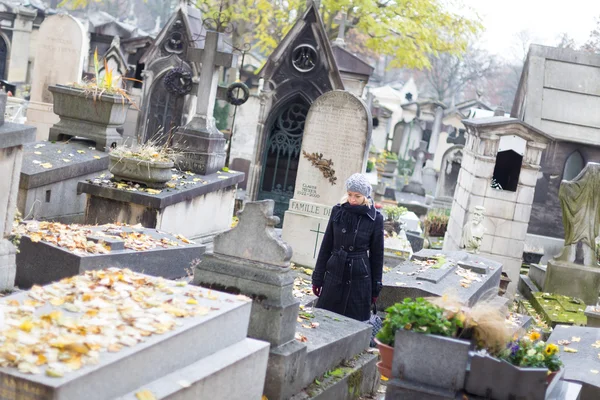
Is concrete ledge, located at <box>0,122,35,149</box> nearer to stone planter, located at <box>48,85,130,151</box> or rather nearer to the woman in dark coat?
the woman in dark coat

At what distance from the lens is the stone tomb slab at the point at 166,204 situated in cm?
1018

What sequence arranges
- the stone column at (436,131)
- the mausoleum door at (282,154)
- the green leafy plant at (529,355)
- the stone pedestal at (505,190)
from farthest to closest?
the stone column at (436,131) → the mausoleum door at (282,154) → the stone pedestal at (505,190) → the green leafy plant at (529,355)

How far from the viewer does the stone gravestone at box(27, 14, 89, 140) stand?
57.6ft

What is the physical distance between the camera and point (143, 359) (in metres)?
4.41

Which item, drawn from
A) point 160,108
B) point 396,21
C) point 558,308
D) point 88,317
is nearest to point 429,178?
point 396,21

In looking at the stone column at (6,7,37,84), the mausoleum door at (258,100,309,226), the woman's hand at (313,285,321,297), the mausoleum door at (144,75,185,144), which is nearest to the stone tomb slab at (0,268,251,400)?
the woman's hand at (313,285,321,297)

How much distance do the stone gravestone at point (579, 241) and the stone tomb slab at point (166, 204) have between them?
17.5 feet

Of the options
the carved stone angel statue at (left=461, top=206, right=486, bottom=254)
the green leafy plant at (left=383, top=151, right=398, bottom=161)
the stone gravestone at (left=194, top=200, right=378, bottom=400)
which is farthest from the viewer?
the green leafy plant at (left=383, top=151, right=398, bottom=161)

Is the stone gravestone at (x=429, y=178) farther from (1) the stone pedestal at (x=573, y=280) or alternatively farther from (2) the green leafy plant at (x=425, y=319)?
(2) the green leafy plant at (x=425, y=319)

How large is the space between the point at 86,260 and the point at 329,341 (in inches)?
76.4

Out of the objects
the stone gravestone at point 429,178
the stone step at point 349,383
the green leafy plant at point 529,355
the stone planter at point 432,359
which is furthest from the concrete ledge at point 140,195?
the stone gravestone at point 429,178

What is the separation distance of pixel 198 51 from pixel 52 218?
381 cm

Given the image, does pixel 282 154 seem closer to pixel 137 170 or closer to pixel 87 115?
pixel 87 115

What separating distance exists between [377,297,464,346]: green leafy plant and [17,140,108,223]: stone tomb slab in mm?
4935
